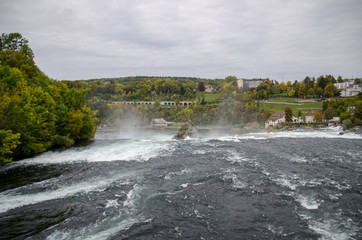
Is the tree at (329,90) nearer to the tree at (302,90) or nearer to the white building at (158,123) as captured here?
the tree at (302,90)

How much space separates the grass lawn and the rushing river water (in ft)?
210

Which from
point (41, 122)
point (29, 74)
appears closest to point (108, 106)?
point (29, 74)

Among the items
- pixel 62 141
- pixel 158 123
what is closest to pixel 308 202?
pixel 62 141

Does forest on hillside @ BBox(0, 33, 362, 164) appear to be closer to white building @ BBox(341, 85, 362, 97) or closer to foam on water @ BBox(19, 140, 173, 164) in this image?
foam on water @ BBox(19, 140, 173, 164)

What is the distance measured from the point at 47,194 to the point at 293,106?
3711 inches

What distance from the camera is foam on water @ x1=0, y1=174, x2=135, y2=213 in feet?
48.8

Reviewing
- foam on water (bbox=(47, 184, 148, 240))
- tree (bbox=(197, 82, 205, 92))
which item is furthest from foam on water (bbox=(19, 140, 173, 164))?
tree (bbox=(197, 82, 205, 92))

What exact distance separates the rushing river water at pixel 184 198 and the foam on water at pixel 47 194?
2.7 inches

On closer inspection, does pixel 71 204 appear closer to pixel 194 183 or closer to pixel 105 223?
pixel 105 223

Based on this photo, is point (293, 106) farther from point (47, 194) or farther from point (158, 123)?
point (47, 194)

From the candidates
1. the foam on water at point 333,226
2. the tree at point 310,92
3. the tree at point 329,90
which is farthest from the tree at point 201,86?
the foam on water at point 333,226

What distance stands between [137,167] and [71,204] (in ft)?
29.7

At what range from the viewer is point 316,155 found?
27.2m

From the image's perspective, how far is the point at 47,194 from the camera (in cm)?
1623
